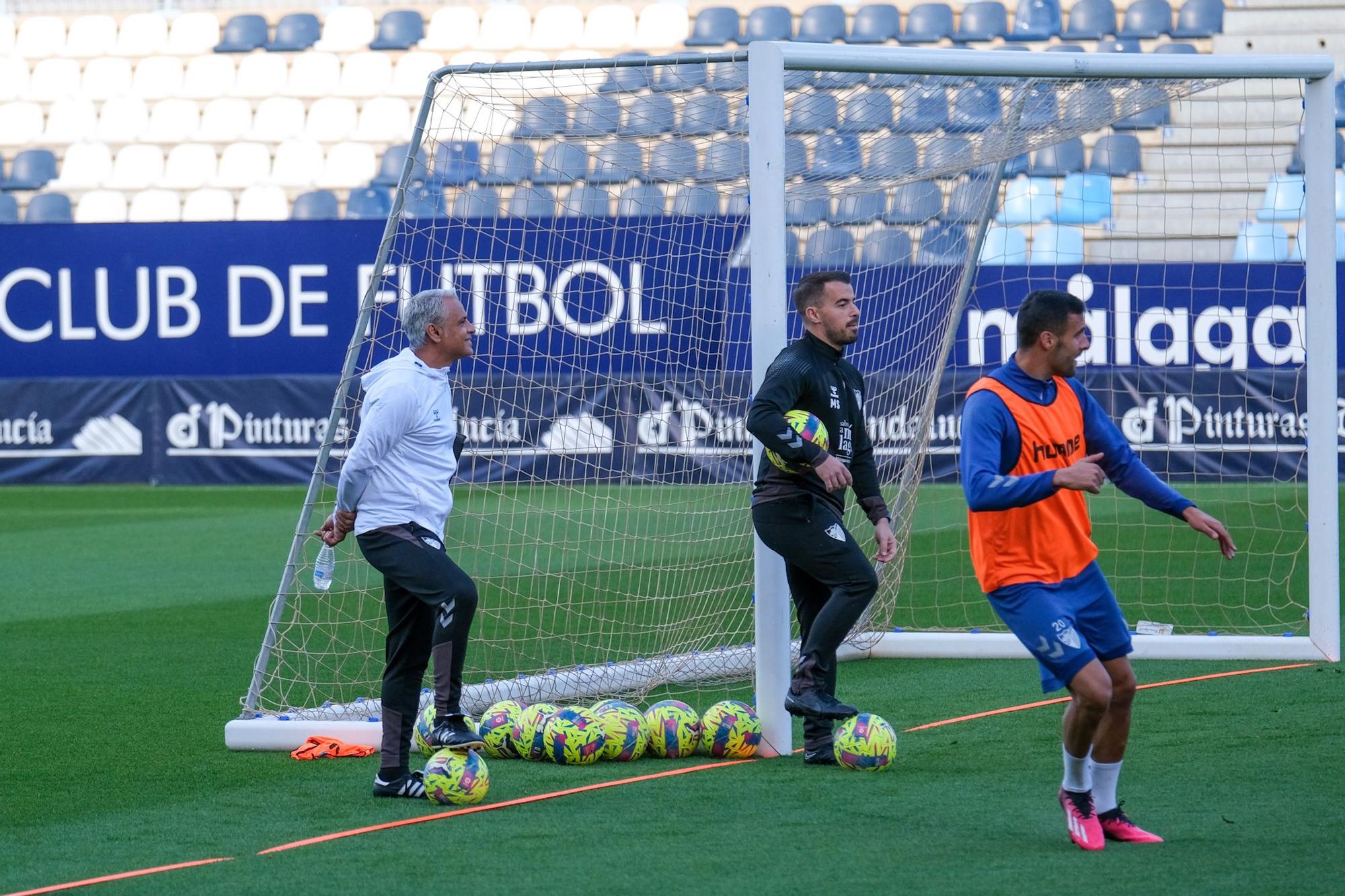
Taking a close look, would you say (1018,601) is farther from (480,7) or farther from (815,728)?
(480,7)

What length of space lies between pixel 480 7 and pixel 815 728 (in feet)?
70.9

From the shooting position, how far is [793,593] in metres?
6.88

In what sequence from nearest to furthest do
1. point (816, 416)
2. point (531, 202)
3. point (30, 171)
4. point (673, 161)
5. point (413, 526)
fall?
point (413, 526), point (816, 416), point (673, 161), point (531, 202), point (30, 171)

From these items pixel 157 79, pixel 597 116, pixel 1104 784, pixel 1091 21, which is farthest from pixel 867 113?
pixel 157 79

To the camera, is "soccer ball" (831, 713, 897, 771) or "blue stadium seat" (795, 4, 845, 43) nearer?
"soccer ball" (831, 713, 897, 771)

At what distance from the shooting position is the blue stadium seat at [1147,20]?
2281 cm

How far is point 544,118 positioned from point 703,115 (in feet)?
3.31

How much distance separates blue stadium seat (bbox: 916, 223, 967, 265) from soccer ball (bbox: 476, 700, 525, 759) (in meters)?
4.34

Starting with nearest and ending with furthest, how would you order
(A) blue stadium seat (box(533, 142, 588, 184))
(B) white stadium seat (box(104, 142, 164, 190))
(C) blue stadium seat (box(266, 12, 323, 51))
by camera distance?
1. (A) blue stadium seat (box(533, 142, 588, 184))
2. (B) white stadium seat (box(104, 142, 164, 190))
3. (C) blue stadium seat (box(266, 12, 323, 51))

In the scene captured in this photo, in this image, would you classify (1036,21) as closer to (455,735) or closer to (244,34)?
(244,34)

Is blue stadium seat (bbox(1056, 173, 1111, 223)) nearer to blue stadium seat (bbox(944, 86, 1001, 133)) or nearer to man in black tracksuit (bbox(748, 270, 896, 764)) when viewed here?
blue stadium seat (bbox(944, 86, 1001, 133))

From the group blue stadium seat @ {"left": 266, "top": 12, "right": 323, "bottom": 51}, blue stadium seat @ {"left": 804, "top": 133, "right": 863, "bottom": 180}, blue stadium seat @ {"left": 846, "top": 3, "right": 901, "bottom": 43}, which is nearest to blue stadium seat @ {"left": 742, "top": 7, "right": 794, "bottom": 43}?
blue stadium seat @ {"left": 846, "top": 3, "right": 901, "bottom": 43}

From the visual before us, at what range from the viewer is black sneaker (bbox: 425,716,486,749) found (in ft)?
19.9

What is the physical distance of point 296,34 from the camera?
26.5 meters
